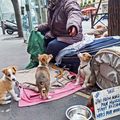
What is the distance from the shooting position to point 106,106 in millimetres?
1979

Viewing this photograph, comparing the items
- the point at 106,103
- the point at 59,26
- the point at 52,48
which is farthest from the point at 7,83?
the point at 59,26

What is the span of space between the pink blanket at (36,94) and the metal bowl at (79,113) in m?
0.39

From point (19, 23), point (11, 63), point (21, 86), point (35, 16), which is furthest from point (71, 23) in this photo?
point (19, 23)

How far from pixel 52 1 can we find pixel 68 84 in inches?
49.6

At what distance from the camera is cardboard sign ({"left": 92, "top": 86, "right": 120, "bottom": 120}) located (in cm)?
194

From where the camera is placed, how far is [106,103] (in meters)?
1.97

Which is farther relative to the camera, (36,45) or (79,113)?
(36,45)

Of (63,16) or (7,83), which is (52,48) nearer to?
(63,16)

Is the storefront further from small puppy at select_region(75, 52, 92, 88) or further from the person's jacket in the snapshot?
small puppy at select_region(75, 52, 92, 88)

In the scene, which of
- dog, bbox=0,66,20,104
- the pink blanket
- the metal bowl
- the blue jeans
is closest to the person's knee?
the blue jeans

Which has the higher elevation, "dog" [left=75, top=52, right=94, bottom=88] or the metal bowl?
"dog" [left=75, top=52, right=94, bottom=88]

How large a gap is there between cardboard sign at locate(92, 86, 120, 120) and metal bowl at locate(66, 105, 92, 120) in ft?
0.31

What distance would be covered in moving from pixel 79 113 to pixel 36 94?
66 centimetres

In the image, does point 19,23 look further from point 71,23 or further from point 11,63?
point 71,23
